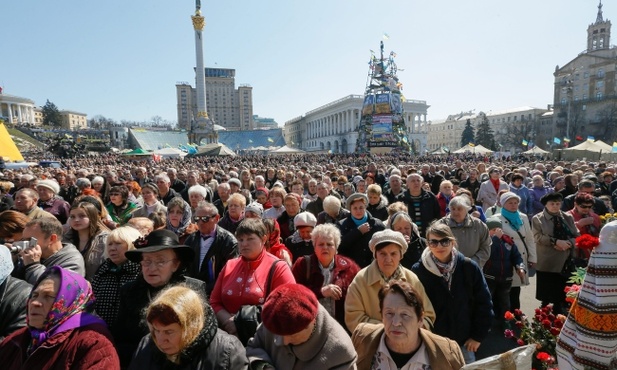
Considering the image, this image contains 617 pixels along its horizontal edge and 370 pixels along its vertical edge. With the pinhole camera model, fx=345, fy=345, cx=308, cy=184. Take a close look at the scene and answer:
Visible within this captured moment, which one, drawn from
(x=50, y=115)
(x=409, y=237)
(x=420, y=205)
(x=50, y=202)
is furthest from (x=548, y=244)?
(x=50, y=115)

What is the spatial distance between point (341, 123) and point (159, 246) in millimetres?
87564

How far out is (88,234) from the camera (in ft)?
12.3

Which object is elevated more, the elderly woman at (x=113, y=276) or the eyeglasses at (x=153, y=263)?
the eyeglasses at (x=153, y=263)

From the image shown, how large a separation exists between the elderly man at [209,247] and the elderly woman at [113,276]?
714mm

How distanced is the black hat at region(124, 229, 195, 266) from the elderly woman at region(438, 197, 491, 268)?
10.1ft

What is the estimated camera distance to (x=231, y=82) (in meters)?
129

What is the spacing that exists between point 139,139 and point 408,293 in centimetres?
8228

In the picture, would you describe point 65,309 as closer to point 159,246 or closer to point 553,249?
point 159,246

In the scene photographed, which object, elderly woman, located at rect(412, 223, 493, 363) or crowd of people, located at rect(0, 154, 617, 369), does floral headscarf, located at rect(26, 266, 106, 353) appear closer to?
crowd of people, located at rect(0, 154, 617, 369)

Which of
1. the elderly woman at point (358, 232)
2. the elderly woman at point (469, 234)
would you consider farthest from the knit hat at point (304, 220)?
the elderly woman at point (469, 234)

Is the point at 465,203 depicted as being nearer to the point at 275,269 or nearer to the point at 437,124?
the point at 275,269

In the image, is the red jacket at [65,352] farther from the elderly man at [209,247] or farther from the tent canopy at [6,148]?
the tent canopy at [6,148]

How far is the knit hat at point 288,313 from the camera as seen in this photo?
1726 millimetres

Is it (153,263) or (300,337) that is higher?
(153,263)
